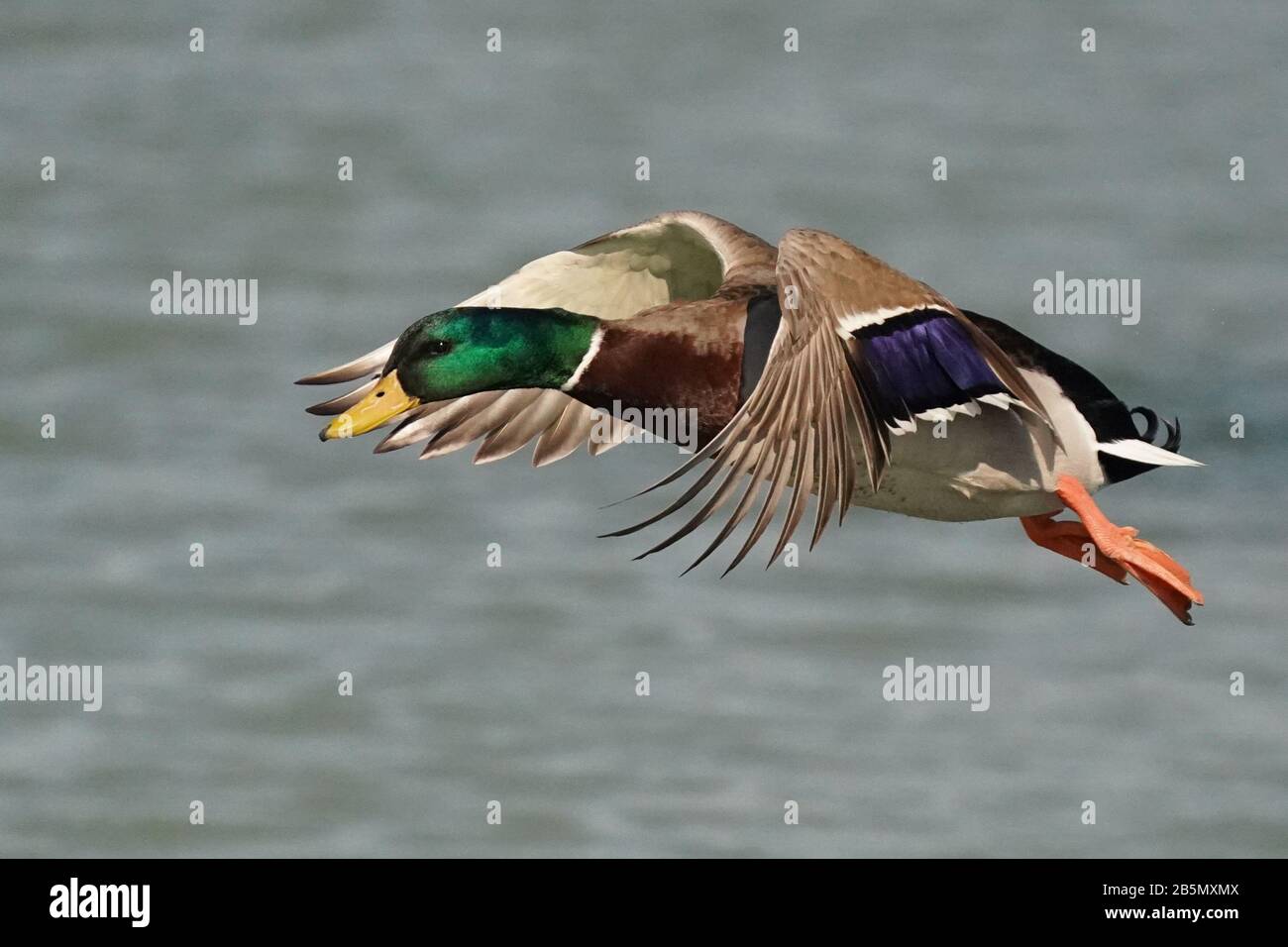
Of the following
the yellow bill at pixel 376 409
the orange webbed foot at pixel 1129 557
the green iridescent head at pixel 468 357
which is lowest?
the orange webbed foot at pixel 1129 557

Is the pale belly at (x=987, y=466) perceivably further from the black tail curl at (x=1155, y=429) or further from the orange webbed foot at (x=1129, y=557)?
the black tail curl at (x=1155, y=429)

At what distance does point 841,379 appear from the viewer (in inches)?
344

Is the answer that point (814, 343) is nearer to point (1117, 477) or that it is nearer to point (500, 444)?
point (1117, 477)

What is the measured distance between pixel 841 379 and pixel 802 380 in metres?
0.16

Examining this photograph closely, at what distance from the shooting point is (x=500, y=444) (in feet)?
36.1

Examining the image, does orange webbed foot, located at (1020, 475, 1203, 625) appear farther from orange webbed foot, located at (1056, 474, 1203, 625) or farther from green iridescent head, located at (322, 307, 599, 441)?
green iridescent head, located at (322, 307, 599, 441)

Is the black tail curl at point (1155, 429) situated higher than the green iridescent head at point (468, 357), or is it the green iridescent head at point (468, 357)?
the green iridescent head at point (468, 357)

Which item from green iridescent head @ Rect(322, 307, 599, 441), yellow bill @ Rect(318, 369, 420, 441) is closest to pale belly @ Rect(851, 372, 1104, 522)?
green iridescent head @ Rect(322, 307, 599, 441)

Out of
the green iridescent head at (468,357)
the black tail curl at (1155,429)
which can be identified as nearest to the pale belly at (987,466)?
the black tail curl at (1155,429)

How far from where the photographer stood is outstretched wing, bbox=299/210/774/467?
1066 cm

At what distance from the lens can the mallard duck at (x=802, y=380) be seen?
866 centimetres

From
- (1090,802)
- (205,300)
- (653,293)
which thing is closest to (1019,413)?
(653,293)

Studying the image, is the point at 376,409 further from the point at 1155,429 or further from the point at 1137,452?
the point at 1155,429

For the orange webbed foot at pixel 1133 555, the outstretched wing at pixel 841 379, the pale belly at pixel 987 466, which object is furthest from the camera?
the orange webbed foot at pixel 1133 555
